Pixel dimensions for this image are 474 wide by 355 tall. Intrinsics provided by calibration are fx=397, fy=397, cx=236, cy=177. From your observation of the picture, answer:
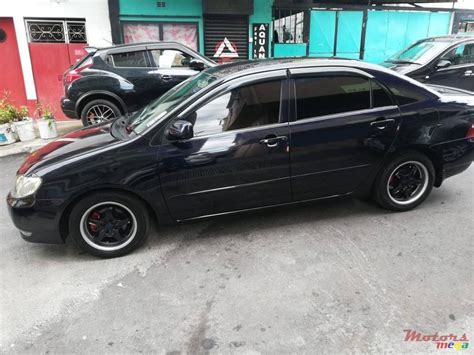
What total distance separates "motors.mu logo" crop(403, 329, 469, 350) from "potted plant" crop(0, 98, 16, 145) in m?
7.50

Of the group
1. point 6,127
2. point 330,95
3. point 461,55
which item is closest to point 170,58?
point 6,127

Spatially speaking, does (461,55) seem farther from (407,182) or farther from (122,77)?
(122,77)

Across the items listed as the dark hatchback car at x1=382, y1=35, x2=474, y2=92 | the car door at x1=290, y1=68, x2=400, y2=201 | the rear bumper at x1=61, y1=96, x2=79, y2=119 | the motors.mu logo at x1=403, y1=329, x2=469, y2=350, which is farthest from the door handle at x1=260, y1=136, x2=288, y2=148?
the dark hatchback car at x1=382, y1=35, x2=474, y2=92

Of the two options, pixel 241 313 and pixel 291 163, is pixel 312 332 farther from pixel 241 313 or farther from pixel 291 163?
pixel 291 163

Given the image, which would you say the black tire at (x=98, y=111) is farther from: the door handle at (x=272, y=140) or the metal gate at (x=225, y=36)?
the door handle at (x=272, y=140)

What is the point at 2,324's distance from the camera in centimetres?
279

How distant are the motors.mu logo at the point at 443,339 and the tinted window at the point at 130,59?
6.49m

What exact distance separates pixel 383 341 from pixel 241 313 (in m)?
0.95

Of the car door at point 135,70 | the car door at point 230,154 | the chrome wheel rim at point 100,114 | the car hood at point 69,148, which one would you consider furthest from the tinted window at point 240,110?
the chrome wheel rim at point 100,114

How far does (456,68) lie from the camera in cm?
828

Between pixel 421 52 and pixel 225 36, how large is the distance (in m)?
4.97

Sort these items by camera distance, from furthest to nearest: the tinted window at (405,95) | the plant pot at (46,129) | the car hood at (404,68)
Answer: the car hood at (404,68) < the plant pot at (46,129) < the tinted window at (405,95)

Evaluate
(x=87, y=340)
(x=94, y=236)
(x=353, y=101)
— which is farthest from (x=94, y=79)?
(x=87, y=340)

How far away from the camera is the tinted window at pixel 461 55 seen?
26.9 feet
